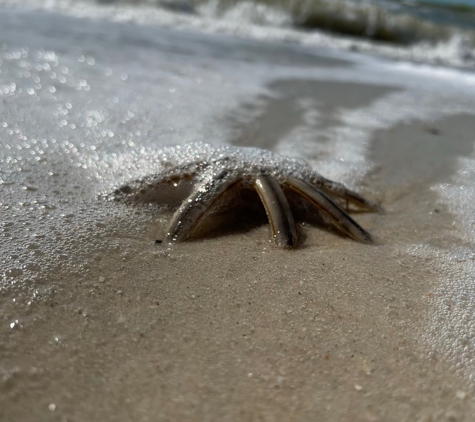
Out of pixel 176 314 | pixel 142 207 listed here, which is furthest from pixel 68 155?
pixel 176 314

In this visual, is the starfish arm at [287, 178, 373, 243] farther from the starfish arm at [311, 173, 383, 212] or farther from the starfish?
the starfish arm at [311, 173, 383, 212]

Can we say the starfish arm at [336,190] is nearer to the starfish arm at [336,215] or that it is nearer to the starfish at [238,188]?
the starfish at [238,188]

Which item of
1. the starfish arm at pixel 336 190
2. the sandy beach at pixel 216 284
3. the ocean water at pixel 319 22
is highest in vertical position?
the ocean water at pixel 319 22

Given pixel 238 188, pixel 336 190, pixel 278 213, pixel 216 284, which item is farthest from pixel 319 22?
pixel 216 284

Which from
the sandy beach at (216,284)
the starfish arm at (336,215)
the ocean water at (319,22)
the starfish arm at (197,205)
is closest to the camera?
the sandy beach at (216,284)

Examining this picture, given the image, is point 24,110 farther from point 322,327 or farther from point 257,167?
point 322,327

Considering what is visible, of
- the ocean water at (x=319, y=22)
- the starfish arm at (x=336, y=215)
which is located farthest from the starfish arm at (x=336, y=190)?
the ocean water at (x=319, y=22)

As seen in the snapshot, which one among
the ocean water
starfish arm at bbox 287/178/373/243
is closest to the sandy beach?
starfish arm at bbox 287/178/373/243
